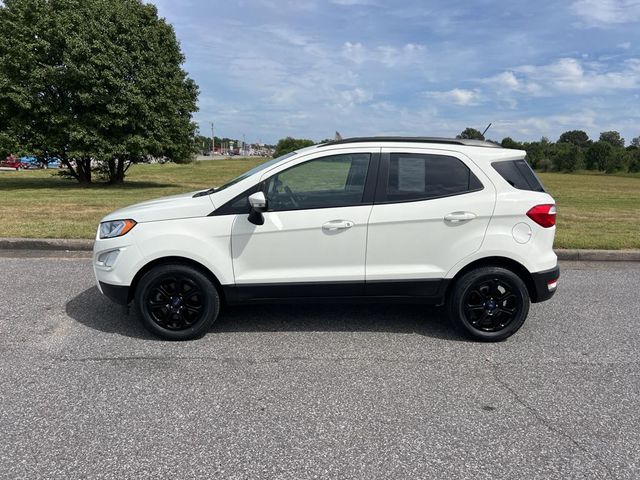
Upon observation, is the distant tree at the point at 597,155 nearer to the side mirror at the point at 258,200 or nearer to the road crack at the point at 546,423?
the road crack at the point at 546,423

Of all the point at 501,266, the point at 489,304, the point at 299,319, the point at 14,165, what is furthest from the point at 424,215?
the point at 14,165

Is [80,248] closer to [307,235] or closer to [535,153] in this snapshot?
[307,235]

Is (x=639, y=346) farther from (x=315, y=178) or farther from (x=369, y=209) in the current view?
(x=315, y=178)

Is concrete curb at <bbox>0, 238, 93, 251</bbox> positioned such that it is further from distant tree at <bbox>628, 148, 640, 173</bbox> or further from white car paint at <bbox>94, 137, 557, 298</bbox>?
distant tree at <bbox>628, 148, 640, 173</bbox>

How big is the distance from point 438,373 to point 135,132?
749 inches

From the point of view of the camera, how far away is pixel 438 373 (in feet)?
11.6

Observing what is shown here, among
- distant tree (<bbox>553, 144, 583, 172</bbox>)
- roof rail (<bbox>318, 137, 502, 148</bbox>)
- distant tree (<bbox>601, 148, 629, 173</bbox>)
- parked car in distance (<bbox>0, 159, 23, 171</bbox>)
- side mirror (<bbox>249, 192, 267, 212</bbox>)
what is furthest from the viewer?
distant tree (<bbox>553, 144, 583, 172</bbox>)

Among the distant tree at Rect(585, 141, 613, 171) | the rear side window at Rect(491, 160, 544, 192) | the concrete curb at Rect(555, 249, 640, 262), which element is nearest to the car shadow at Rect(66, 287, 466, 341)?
the rear side window at Rect(491, 160, 544, 192)

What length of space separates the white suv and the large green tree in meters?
16.3

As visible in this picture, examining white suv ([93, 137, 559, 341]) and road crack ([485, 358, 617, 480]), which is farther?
white suv ([93, 137, 559, 341])

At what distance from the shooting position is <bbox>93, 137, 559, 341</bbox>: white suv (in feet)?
13.1

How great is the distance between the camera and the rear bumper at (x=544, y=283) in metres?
4.14

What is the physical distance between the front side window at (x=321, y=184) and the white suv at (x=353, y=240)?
0.03 ft

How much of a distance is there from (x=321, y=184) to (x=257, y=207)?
27.9 inches
